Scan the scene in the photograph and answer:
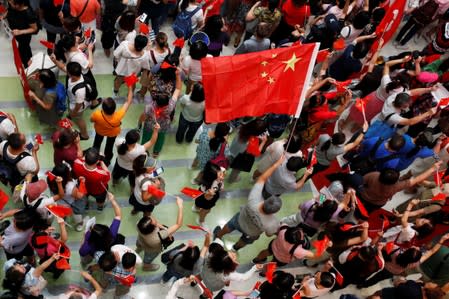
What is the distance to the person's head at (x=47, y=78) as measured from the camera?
648 cm

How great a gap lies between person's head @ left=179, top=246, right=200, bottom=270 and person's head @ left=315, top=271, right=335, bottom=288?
4.45 feet

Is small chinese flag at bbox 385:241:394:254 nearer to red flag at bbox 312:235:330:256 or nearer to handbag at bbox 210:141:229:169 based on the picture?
red flag at bbox 312:235:330:256

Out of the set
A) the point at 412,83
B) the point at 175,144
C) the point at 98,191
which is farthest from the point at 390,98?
the point at 98,191

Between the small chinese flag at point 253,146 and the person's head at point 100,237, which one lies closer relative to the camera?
the person's head at point 100,237

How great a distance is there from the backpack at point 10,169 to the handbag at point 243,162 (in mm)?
2817

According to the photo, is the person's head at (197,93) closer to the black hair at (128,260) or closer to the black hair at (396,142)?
the black hair at (128,260)

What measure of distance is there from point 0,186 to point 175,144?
2.58 m

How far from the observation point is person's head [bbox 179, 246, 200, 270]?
542 centimetres

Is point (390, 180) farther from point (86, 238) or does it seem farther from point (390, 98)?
point (86, 238)

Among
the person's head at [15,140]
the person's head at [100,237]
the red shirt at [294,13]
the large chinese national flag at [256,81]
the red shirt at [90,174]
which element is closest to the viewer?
the large chinese national flag at [256,81]

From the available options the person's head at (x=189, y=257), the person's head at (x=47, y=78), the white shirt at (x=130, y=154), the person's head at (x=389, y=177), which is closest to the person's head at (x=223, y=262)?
the person's head at (x=189, y=257)

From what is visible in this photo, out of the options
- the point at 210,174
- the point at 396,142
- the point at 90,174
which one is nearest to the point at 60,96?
the point at 90,174

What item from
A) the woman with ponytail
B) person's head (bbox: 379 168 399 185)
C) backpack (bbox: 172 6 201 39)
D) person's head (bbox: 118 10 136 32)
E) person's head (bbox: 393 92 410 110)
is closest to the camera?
the woman with ponytail

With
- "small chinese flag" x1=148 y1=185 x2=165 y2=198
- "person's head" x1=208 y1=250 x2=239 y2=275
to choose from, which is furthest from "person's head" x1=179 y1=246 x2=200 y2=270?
"small chinese flag" x1=148 y1=185 x2=165 y2=198
